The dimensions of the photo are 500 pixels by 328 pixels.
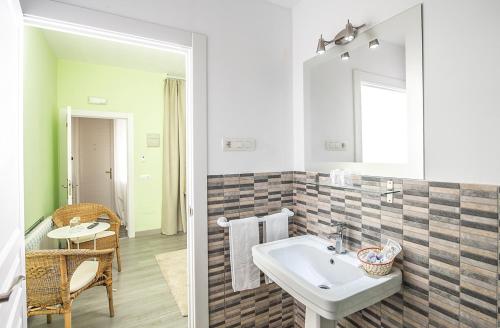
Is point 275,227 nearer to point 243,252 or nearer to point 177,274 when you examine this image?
point 243,252

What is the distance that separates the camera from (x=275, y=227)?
1786mm

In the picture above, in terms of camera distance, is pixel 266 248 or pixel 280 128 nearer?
pixel 266 248

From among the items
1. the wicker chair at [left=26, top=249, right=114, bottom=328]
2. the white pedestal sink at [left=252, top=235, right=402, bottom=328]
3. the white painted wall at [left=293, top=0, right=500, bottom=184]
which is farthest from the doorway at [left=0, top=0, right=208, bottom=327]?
the white painted wall at [left=293, top=0, right=500, bottom=184]

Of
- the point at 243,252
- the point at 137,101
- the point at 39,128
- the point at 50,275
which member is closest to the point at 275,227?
the point at 243,252

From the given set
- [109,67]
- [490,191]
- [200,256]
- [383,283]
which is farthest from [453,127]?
[109,67]

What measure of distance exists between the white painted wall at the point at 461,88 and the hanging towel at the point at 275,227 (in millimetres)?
951

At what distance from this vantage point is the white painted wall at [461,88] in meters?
0.95

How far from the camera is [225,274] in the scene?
171 centimetres

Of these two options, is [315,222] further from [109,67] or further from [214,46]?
[109,67]

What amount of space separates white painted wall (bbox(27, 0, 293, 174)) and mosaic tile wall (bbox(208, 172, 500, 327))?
19cm

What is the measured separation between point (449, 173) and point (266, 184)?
3.51 ft

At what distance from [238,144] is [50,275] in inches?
59.3

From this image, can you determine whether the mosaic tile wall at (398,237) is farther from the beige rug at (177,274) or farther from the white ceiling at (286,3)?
the white ceiling at (286,3)

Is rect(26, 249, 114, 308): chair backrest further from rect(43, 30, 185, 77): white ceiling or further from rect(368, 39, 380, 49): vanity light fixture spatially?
rect(43, 30, 185, 77): white ceiling
